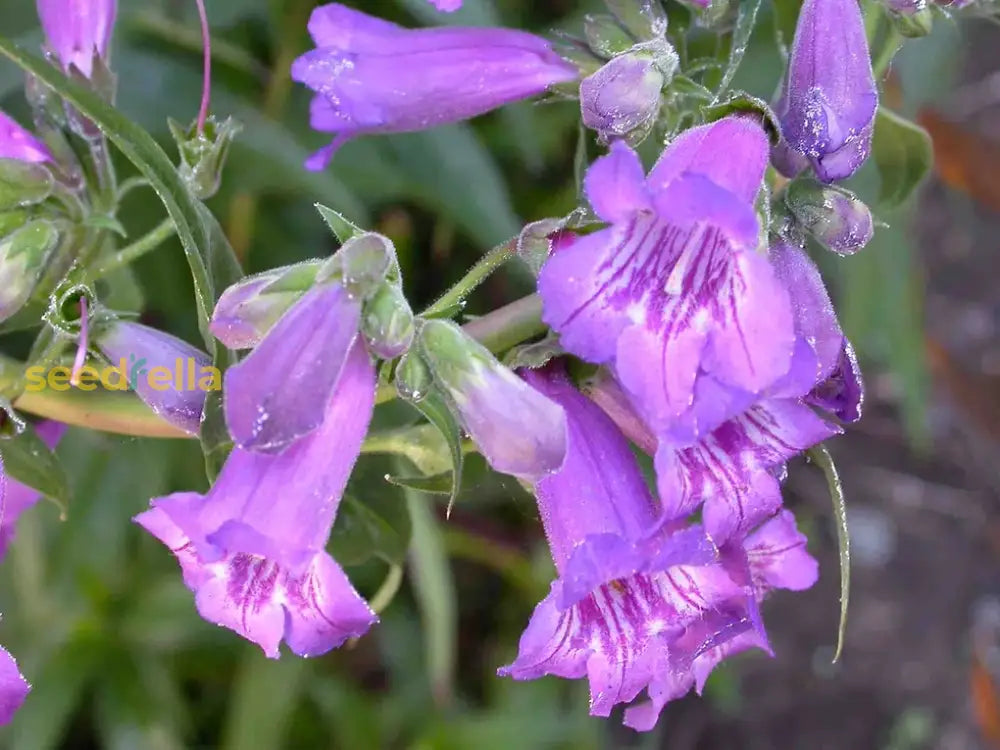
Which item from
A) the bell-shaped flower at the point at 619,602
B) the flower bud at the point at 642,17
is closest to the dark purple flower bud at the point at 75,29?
the flower bud at the point at 642,17

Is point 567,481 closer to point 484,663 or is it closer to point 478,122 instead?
point 478,122

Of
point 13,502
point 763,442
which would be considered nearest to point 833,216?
point 763,442

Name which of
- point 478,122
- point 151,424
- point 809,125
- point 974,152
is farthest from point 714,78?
point 974,152

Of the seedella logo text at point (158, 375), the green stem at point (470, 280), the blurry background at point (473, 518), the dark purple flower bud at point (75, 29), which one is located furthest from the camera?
the blurry background at point (473, 518)

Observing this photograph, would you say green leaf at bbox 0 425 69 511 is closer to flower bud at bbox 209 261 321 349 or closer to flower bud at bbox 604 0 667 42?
flower bud at bbox 209 261 321 349

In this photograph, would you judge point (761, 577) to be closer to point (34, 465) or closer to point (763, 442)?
point (763, 442)

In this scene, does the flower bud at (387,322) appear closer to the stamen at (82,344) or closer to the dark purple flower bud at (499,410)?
Result: the dark purple flower bud at (499,410)
